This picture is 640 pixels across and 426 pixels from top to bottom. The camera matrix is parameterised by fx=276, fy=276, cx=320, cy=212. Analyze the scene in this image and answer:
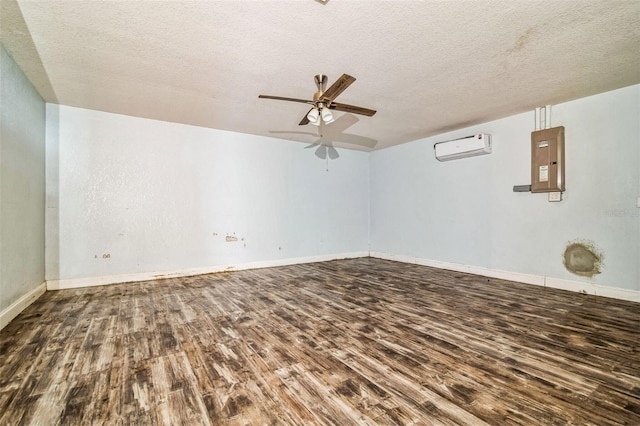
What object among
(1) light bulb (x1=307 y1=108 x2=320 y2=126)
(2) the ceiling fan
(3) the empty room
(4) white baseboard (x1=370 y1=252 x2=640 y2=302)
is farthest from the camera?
(4) white baseboard (x1=370 y1=252 x2=640 y2=302)

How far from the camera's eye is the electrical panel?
3.97 meters

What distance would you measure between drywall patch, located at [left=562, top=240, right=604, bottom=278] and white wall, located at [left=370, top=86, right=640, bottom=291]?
6 centimetres

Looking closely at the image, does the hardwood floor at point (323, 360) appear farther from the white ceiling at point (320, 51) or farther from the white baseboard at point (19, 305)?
the white ceiling at point (320, 51)

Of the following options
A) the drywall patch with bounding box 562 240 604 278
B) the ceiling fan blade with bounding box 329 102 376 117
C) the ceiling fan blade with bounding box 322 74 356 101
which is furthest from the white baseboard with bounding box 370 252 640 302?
the ceiling fan blade with bounding box 322 74 356 101

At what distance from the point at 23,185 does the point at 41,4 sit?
2190 mm

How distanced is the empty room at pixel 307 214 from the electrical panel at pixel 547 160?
0.10ft

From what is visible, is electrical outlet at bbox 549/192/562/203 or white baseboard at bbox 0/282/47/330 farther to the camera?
electrical outlet at bbox 549/192/562/203

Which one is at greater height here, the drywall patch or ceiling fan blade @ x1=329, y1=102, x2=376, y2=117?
ceiling fan blade @ x1=329, y1=102, x2=376, y2=117

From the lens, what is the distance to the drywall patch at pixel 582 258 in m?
3.71

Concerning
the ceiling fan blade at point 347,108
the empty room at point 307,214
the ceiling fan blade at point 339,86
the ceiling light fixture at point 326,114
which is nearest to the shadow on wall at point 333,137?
the empty room at point 307,214

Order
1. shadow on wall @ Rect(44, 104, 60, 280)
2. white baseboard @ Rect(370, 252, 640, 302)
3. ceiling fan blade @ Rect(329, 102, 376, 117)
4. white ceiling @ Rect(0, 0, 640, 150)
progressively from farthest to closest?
1. shadow on wall @ Rect(44, 104, 60, 280)
2. white baseboard @ Rect(370, 252, 640, 302)
3. ceiling fan blade @ Rect(329, 102, 376, 117)
4. white ceiling @ Rect(0, 0, 640, 150)

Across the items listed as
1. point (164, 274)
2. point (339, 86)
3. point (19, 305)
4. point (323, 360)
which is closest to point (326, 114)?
point (339, 86)

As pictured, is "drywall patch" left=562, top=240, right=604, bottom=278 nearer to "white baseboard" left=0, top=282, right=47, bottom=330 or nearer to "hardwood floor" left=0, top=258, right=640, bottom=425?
"hardwood floor" left=0, top=258, right=640, bottom=425

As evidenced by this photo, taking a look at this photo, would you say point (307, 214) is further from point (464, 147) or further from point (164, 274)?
point (464, 147)
